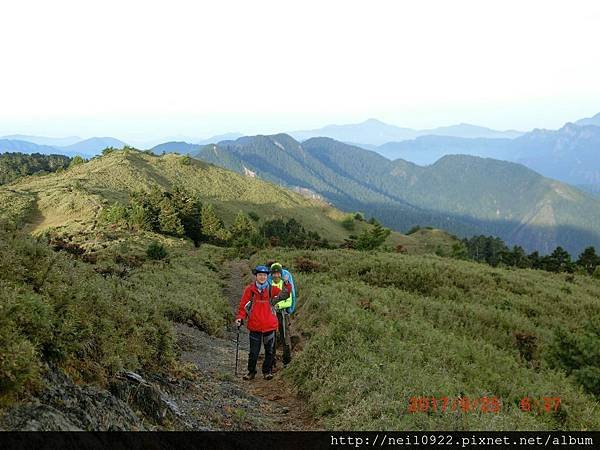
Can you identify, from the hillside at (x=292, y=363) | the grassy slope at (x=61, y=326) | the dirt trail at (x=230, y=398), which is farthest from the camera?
the dirt trail at (x=230, y=398)

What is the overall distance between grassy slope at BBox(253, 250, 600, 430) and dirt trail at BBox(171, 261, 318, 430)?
512 mm

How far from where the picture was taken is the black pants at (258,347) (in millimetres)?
10780

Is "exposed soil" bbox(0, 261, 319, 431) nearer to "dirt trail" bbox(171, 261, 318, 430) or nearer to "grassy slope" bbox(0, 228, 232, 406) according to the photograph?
"dirt trail" bbox(171, 261, 318, 430)

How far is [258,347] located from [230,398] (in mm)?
1877

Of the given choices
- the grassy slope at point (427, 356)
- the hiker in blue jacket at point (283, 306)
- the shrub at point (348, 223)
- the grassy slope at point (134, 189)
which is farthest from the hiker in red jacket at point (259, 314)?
the shrub at point (348, 223)

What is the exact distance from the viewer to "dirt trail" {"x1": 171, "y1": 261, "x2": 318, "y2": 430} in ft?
25.3

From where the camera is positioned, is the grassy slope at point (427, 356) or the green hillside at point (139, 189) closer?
the grassy slope at point (427, 356)

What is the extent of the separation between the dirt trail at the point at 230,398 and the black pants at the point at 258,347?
36 centimetres

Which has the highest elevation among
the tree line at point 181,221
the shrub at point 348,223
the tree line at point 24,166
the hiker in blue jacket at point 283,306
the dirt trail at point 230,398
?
the tree line at point 24,166

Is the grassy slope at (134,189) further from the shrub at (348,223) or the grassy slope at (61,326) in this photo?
the grassy slope at (61,326)

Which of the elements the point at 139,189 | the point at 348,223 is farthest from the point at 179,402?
the point at 348,223

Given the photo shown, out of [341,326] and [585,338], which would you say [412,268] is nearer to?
[585,338]
